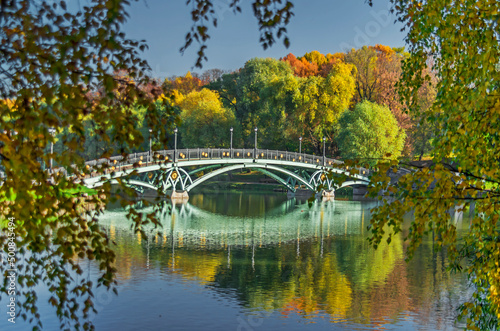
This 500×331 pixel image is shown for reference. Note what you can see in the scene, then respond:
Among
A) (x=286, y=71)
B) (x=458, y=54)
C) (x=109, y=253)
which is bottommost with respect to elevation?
(x=109, y=253)

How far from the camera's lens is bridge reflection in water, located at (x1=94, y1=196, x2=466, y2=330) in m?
17.3

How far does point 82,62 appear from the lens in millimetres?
3814

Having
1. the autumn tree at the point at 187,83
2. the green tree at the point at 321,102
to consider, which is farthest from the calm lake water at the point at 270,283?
the autumn tree at the point at 187,83

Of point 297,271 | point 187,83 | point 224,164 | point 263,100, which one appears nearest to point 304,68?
point 263,100

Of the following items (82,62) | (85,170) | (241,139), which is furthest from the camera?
(241,139)

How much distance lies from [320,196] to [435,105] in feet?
170

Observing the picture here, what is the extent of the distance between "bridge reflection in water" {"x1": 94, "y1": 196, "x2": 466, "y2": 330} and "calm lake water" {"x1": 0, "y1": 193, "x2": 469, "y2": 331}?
32mm

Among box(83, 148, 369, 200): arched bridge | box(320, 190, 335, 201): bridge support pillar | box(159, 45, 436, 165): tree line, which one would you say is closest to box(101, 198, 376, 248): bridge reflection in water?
box(83, 148, 369, 200): arched bridge

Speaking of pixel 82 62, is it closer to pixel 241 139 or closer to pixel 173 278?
pixel 173 278

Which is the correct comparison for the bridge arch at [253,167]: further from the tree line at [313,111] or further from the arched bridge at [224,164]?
the tree line at [313,111]

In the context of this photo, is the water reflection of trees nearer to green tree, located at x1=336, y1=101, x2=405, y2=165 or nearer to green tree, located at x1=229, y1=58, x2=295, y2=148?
green tree, located at x1=336, y1=101, x2=405, y2=165

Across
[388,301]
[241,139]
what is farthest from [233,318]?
[241,139]

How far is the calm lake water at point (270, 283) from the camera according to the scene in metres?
16.5

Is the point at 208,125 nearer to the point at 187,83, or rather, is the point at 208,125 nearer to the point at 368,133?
the point at 368,133
